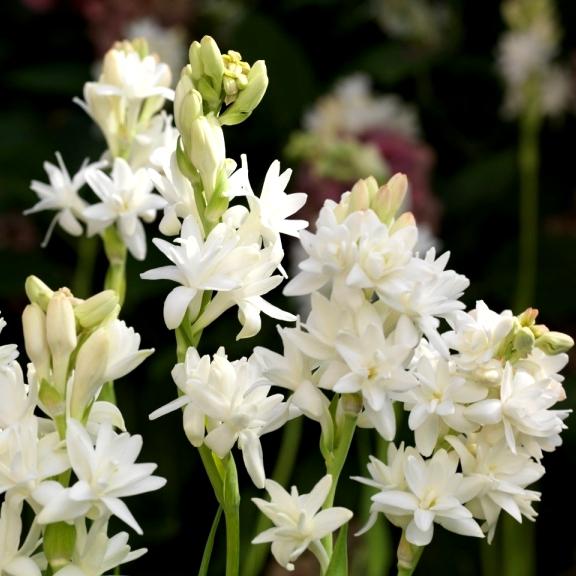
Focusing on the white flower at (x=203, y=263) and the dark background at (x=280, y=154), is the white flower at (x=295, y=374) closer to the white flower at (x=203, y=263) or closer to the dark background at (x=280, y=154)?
the white flower at (x=203, y=263)

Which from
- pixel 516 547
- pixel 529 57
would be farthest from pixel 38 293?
pixel 529 57

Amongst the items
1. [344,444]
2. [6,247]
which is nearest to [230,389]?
[344,444]

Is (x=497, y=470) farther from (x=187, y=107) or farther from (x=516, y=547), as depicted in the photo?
(x=516, y=547)

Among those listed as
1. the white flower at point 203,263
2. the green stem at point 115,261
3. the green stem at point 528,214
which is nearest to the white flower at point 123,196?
the green stem at point 115,261

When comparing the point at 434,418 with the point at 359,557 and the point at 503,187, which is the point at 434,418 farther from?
the point at 503,187

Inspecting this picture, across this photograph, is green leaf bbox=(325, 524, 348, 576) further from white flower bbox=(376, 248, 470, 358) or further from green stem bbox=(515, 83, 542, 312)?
green stem bbox=(515, 83, 542, 312)

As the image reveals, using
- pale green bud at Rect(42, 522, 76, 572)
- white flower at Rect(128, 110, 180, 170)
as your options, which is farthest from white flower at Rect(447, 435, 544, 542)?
white flower at Rect(128, 110, 180, 170)
